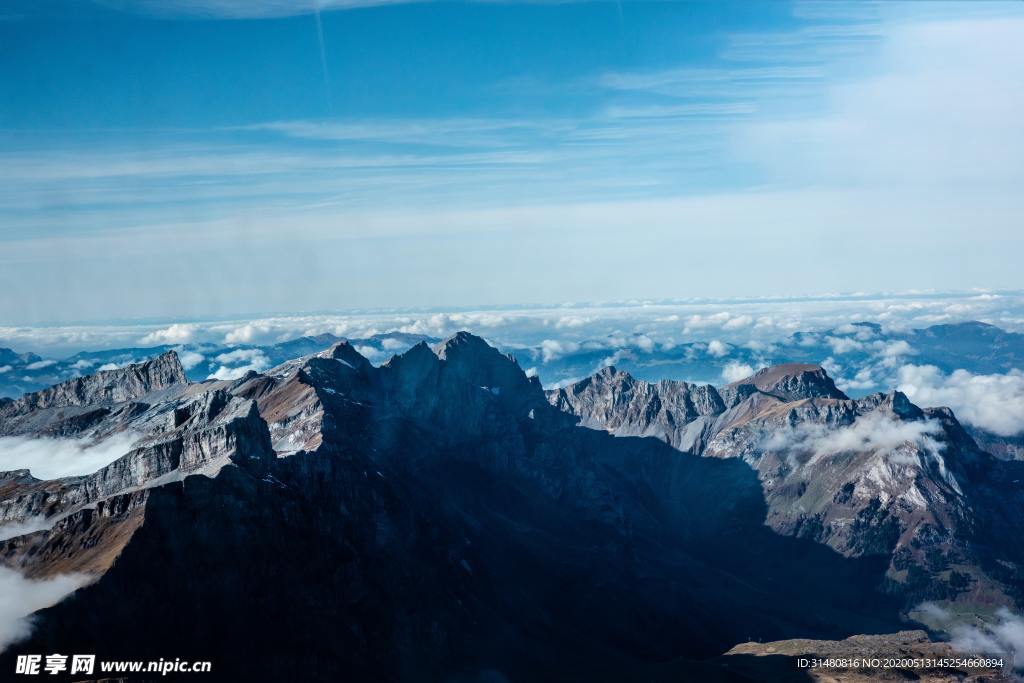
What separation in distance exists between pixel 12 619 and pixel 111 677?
25496mm

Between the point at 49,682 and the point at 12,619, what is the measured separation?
694 inches

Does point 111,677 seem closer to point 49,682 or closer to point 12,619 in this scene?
point 49,682

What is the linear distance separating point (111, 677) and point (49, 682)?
40.5 ft

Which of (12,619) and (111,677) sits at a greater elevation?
(12,619)

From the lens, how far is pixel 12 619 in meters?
200

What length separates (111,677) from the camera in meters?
200

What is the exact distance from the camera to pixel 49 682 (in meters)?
193

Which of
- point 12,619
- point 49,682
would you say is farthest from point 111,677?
point 12,619
